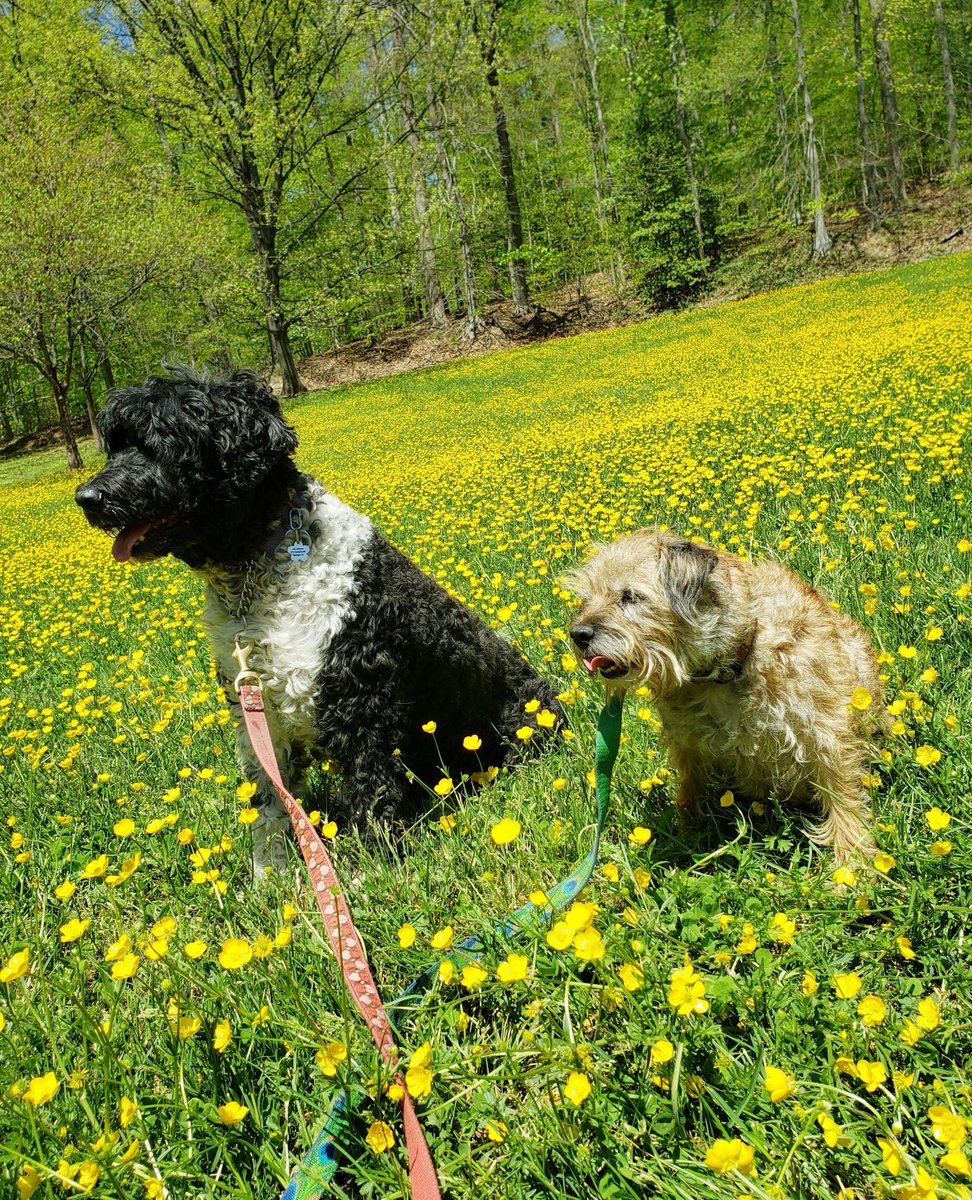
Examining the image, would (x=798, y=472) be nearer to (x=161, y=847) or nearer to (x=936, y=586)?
(x=936, y=586)

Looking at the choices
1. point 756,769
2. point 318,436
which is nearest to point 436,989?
point 756,769

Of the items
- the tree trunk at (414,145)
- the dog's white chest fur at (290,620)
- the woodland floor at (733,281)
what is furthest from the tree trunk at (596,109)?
the dog's white chest fur at (290,620)

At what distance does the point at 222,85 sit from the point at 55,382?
12263 mm

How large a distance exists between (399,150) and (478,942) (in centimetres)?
2910

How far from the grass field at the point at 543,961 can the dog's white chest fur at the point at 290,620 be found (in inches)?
21.0

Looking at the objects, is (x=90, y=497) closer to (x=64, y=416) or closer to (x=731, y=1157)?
(x=731, y=1157)

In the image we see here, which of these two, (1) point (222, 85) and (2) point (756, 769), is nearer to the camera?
(2) point (756, 769)

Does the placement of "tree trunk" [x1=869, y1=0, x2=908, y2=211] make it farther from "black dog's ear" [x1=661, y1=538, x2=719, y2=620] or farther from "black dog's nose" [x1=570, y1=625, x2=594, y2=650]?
"black dog's nose" [x1=570, y1=625, x2=594, y2=650]

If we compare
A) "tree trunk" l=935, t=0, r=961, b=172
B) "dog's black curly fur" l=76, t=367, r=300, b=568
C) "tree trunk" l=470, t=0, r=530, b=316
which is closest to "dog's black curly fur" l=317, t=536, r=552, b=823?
"dog's black curly fur" l=76, t=367, r=300, b=568

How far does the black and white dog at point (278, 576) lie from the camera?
9.55ft

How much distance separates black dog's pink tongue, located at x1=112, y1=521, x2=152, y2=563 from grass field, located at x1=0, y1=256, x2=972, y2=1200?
0.98 meters

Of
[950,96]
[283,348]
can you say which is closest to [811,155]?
[950,96]

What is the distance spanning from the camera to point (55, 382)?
67.9 ft

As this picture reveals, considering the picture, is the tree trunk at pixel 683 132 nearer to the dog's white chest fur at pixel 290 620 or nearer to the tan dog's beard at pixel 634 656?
the dog's white chest fur at pixel 290 620
